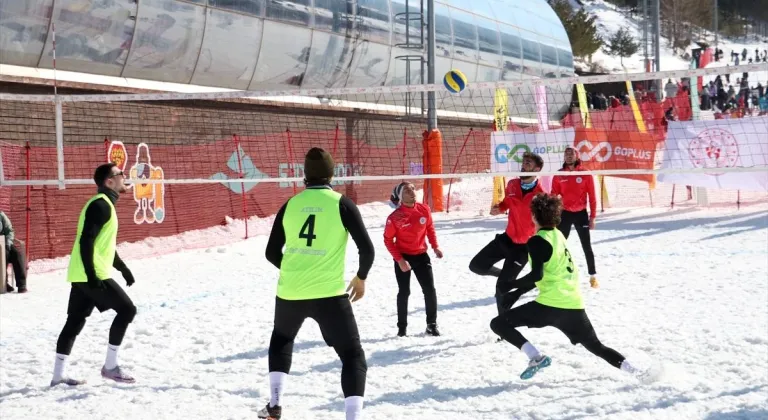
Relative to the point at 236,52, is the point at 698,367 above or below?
below

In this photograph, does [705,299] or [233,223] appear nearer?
[705,299]

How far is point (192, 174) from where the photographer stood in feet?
50.6

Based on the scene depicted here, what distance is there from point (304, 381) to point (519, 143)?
44.8 feet

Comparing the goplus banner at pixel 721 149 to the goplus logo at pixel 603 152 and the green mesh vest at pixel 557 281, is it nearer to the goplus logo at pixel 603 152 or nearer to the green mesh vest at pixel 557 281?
the goplus logo at pixel 603 152

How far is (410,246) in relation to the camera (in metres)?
7.24

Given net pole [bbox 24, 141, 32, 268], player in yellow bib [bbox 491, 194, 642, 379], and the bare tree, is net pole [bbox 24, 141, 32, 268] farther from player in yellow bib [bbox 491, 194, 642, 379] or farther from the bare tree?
the bare tree

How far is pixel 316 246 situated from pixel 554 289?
179 cm

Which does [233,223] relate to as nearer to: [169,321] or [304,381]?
[169,321]

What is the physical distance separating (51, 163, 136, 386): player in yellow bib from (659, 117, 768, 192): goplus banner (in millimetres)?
13743

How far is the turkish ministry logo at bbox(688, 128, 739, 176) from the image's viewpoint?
55.5 ft

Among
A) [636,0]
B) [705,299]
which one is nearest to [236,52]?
[705,299]

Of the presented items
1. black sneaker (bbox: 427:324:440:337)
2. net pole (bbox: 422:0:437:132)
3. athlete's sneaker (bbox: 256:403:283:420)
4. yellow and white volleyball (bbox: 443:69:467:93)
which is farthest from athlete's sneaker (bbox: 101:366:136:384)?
net pole (bbox: 422:0:437:132)

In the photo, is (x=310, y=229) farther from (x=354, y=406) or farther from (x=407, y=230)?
(x=407, y=230)

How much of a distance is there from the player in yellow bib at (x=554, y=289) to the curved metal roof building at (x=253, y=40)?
1020 cm
